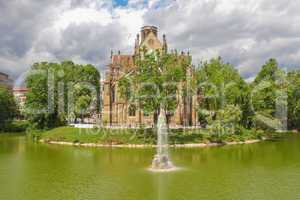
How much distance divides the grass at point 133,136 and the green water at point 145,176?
6874 millimetres

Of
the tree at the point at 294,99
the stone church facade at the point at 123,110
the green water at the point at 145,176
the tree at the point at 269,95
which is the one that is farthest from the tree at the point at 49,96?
the tree at the point at 294,99

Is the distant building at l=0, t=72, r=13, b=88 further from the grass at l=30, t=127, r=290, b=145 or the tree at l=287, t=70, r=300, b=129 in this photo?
the tree at l=287, t=70, r=300, b=129

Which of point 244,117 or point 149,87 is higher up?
point 149,87

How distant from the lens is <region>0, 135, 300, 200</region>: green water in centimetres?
2267

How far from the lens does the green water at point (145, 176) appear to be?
22.7 meters

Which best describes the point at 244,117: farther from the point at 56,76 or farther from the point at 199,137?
the point at 56,76

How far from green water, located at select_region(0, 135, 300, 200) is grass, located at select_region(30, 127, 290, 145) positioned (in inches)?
271

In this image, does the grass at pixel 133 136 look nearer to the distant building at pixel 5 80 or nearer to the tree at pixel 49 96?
the tree at pixel 49 96

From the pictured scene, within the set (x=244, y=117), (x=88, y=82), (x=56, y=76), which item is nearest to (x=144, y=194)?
(x=244, y=117)

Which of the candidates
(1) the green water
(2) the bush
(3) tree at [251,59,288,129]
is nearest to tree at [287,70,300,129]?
(3) tree at [251,59,288,129]

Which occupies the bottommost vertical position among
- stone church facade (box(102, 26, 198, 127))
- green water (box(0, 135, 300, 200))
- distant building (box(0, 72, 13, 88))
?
green water (box(0, 135, 300, 200))

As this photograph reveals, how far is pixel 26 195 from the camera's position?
22.7m

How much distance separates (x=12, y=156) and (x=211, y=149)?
24.6m

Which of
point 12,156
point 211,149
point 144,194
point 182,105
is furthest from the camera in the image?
point 182,105
